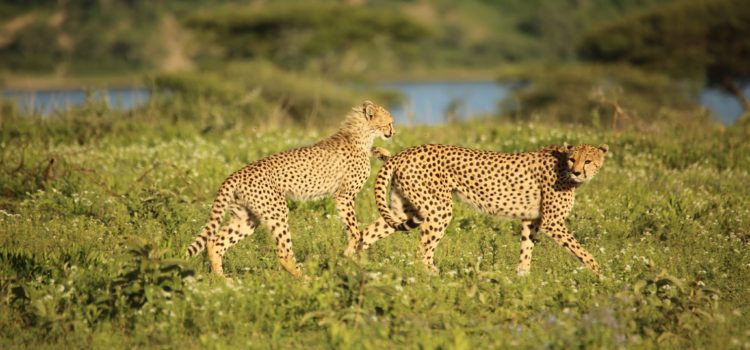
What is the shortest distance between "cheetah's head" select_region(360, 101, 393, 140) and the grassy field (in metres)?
0.89

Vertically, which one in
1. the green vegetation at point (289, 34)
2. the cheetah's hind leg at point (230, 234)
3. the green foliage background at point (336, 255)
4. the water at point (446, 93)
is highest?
the cheetah's hind leg at point (230, 234)

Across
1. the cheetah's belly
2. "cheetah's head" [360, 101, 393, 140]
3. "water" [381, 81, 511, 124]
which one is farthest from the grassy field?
"water" [381, 81, 511, 124]

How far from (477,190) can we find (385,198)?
0.70 metres

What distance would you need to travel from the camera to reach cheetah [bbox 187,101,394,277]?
275 inches

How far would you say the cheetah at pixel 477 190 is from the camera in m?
7.21

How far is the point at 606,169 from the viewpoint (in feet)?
34.8

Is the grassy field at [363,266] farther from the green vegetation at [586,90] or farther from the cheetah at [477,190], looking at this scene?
the green vegetation at [586,90]

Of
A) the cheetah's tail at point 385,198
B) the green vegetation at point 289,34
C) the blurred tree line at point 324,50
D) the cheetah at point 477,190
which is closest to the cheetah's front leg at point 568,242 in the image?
the cheetah at point 477,190

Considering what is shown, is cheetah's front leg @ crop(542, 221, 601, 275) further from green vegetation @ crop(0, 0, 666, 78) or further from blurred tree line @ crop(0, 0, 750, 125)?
green vegetation @ crop(0, 0, 666, 78)

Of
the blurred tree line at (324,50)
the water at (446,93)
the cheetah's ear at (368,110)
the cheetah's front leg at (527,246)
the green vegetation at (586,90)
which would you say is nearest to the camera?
the cheetah's front leg at (527,246)

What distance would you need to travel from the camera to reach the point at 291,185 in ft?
23.9

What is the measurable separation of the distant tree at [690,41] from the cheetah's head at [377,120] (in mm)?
26630

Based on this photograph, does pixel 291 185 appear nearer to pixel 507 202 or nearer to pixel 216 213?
pixel 216 213

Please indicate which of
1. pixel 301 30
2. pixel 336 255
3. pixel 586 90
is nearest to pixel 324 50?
pixel 301 30
